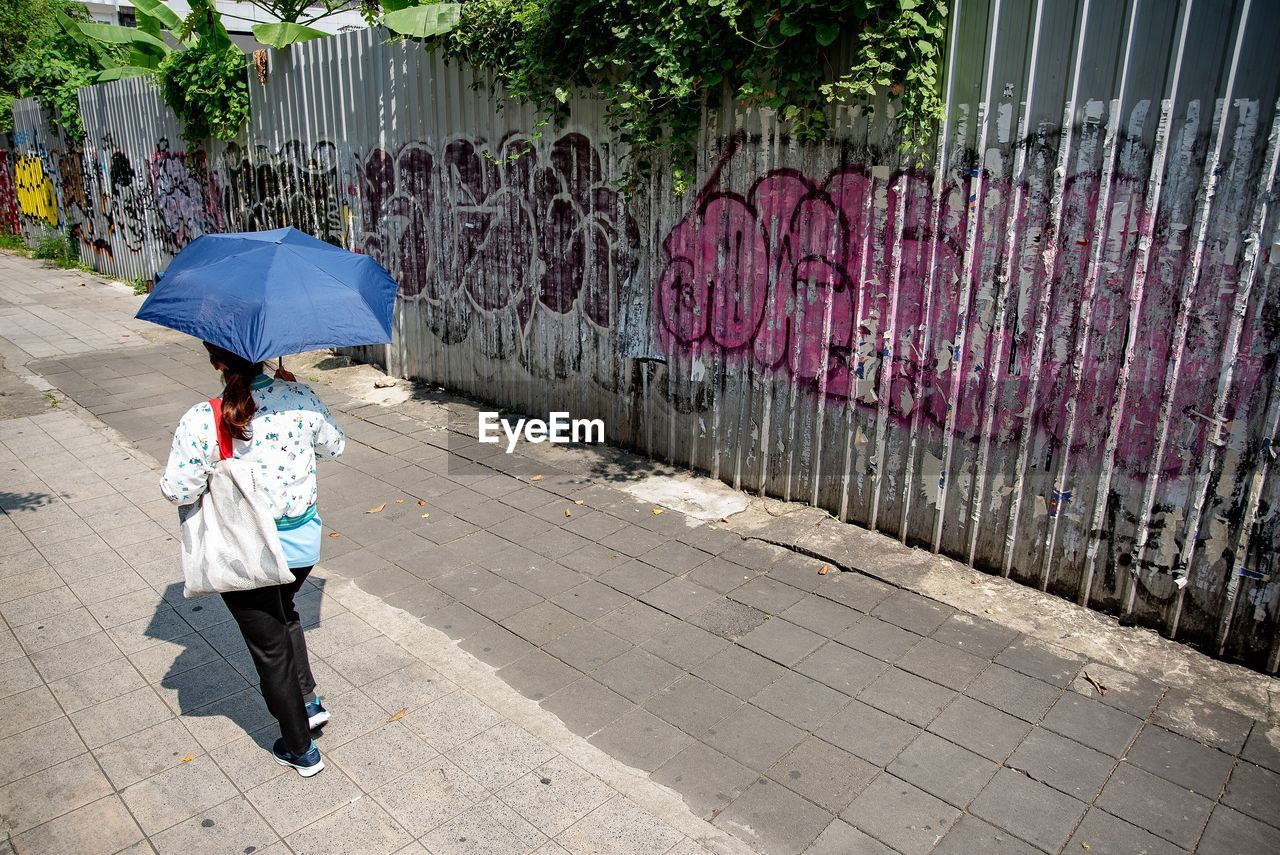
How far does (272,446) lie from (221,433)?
0.61ft

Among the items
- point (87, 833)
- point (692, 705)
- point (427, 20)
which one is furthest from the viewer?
point (427, 20)

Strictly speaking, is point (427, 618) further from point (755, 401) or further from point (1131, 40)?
point (1131, 40)

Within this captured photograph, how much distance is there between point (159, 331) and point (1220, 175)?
11.7 m

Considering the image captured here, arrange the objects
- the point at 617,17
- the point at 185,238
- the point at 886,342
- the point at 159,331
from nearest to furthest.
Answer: the point at 886,342 < the point at 617,17 < the point at 159,331 < the point at 185,238

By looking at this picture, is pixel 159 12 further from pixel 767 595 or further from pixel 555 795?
pixel 555 795

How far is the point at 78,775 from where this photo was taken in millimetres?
3666

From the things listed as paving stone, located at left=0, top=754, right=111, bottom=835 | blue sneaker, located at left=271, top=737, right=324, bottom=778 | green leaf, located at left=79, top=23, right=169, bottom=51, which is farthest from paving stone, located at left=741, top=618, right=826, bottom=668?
green leaf, located at left=79, top=23, right=169, bottom=51

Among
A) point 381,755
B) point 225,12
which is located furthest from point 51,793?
point 225,12

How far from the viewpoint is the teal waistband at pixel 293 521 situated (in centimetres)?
352

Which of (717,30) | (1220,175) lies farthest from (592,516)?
(1220,175)

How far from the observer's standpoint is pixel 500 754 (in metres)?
3.80

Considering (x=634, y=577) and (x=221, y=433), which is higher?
(x=221, y=433)

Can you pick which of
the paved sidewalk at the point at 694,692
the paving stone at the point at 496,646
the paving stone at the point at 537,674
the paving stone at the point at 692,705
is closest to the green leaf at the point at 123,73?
the paved sidewalk at the point at 694,692

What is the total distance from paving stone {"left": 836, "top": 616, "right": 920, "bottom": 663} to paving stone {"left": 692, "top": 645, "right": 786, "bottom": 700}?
473 mm
